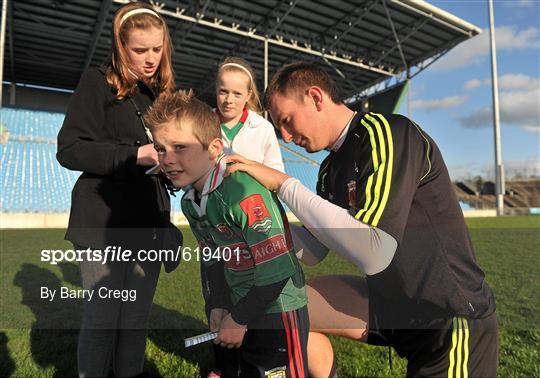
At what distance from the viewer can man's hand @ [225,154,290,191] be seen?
1399 mm

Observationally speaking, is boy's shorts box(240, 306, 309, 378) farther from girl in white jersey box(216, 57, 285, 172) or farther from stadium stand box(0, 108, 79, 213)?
stadium stand box(0, 108, 79, 213)

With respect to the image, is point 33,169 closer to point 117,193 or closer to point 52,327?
point 52,327

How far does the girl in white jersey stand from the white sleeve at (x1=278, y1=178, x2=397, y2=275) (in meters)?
1.15

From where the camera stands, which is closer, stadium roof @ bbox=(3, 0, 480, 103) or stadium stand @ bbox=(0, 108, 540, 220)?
stadium stand @ bbox=(0, 108, 540, 220)

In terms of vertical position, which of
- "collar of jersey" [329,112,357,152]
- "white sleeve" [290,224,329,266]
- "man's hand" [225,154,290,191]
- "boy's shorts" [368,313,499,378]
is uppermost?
"collar of jersey" [329,112,357,152]

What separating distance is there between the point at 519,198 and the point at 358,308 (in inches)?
1849

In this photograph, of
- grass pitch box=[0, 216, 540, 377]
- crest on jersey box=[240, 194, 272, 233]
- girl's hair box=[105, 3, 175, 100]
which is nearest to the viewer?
crest on jersey box=[240, 194, 272, 233]

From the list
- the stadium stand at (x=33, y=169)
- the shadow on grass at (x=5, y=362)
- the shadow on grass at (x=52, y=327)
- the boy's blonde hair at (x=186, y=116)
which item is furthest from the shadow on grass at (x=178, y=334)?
the stadium stand at (x=33, y=169)

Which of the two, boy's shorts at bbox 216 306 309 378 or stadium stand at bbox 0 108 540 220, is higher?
stadium stand at bbox 0 108 540 220

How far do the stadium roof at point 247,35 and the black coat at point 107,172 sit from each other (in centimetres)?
1615

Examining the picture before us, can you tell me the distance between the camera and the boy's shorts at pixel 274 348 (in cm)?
137

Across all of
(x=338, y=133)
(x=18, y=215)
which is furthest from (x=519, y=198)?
(x=338, y=133)

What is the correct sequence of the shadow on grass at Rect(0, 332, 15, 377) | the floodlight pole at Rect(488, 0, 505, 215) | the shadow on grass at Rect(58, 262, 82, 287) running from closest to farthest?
the shadow on grass at Rect(0, 332, 15, 377) < the shadow on grass at Rect(58, 262, 82, 287) < the floodlight pole at Rect(488, 0, 505, 215)

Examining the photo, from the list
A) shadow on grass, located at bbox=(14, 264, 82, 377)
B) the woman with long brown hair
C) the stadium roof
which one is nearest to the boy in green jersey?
the woman with long brown hair
